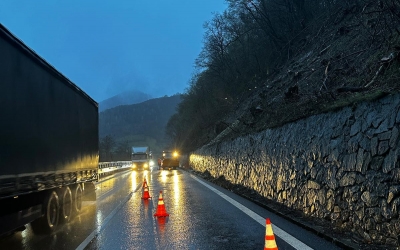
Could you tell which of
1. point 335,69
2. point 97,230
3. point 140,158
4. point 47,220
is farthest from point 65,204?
point 140,158

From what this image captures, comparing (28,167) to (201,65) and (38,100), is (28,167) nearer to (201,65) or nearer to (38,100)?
(38,100)

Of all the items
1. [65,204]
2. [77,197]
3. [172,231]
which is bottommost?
[172,231]

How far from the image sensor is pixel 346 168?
789cm

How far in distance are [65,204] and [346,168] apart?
712 cm

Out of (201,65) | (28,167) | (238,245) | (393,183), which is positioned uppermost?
(201,65)

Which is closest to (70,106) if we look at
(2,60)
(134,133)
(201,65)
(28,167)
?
(28,167)

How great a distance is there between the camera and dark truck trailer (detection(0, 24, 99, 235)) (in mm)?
6430

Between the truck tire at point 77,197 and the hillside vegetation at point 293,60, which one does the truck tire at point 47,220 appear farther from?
the hillside vegetation at point 293,60

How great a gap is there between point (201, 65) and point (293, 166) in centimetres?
4099

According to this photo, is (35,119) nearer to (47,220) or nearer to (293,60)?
(47,220)

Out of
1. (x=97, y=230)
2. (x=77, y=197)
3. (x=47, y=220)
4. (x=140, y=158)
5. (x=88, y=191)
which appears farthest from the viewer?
(x=140, y=158)

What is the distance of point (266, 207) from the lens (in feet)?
39.3

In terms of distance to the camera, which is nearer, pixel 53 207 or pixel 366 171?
pixel 366 171

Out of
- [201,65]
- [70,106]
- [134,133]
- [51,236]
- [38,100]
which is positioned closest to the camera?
[38,100]
